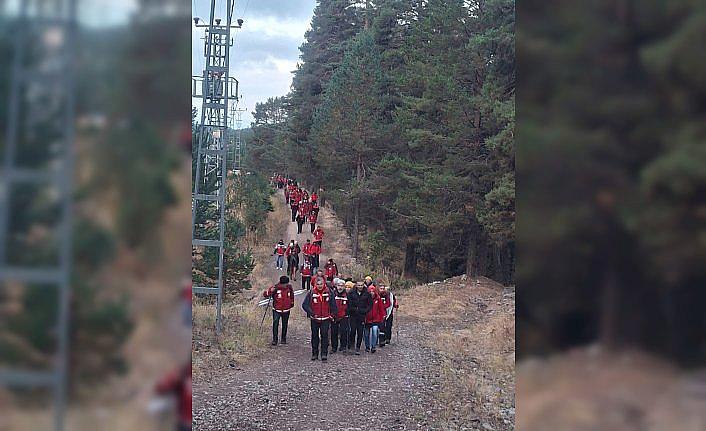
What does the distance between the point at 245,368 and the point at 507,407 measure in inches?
93.2

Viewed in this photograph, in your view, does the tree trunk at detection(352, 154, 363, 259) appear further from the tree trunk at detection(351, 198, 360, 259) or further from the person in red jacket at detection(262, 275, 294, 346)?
the person in red jacket at detection(262, 275, 294, 346)

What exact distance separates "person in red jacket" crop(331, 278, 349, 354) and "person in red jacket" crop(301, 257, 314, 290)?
249mm

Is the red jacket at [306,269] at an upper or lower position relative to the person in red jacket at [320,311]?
upper

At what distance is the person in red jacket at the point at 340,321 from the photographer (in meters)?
5.51

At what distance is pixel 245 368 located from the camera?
530 cm

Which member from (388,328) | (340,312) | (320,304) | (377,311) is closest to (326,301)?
(320,304)

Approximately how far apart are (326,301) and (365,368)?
0.74 metres

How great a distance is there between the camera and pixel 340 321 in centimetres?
555
